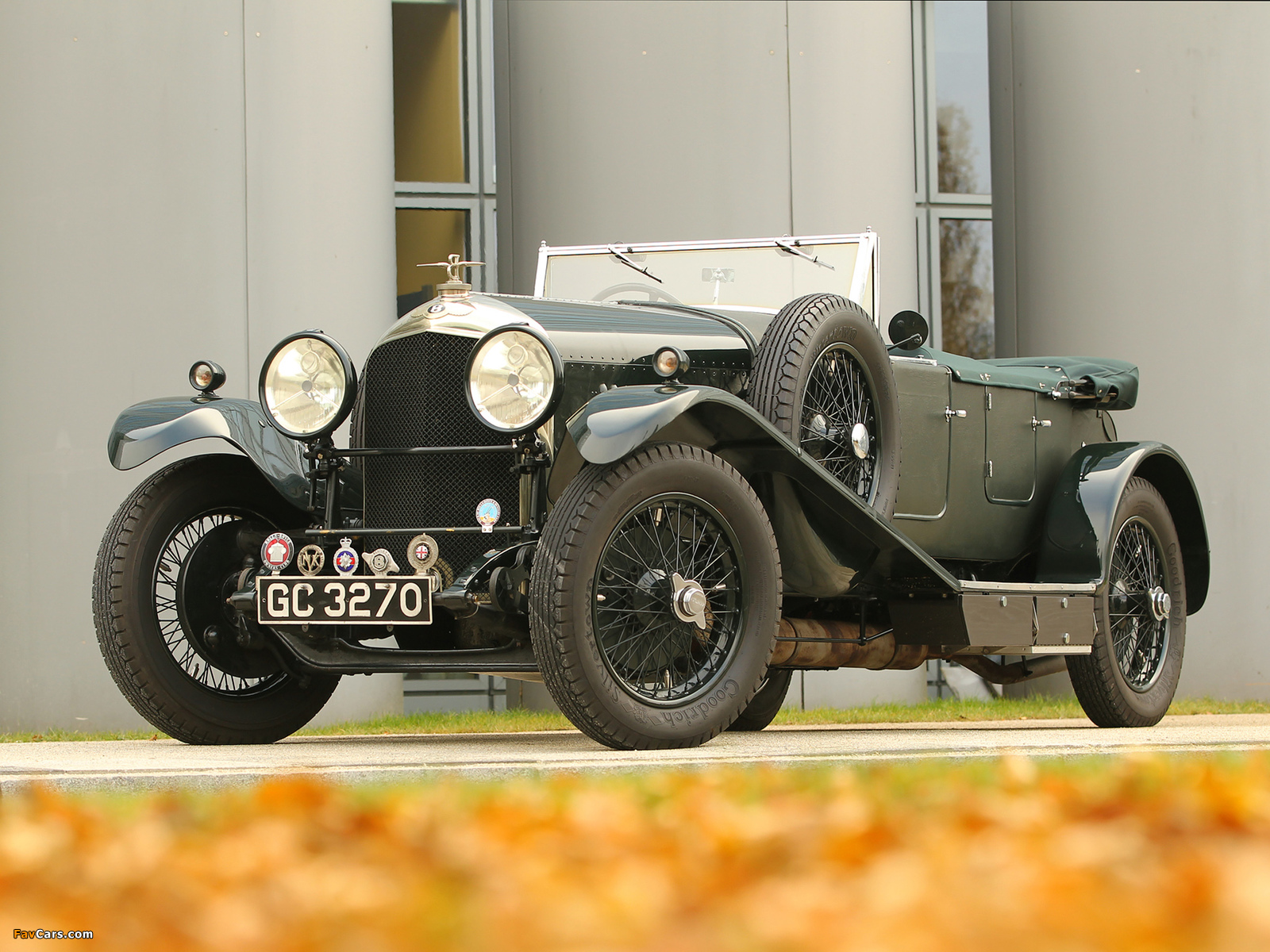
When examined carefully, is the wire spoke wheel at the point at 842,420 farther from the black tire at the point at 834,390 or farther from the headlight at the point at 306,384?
the headlight at the point at 306,384

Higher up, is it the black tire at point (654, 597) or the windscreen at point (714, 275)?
the windscreen at point (714, 275)

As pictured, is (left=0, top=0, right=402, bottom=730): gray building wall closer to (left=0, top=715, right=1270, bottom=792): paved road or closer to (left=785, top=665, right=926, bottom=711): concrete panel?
(left=0, top=715, right=1270, bottom=792): paved road

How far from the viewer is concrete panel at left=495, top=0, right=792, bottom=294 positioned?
7941mm

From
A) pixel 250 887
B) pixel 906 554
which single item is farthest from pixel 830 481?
pixel 250 887

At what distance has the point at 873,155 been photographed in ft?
26.8

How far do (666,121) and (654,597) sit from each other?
15.4 ft

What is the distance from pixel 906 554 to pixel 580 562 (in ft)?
4.61

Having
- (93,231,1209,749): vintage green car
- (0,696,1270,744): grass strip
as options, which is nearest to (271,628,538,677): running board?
(93,231,1209,749): vintage green car

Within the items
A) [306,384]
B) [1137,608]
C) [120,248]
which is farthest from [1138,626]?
[120,248]

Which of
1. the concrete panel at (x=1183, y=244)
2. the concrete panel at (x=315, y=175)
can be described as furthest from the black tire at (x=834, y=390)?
the concrete panel at (x=1183, y=244)

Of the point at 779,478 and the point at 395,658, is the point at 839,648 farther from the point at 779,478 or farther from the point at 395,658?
the point at 395,658

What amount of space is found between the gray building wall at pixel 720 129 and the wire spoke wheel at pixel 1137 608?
223 cm

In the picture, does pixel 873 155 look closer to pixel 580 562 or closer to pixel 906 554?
pixel 906 554

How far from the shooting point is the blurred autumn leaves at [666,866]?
4.46ft
